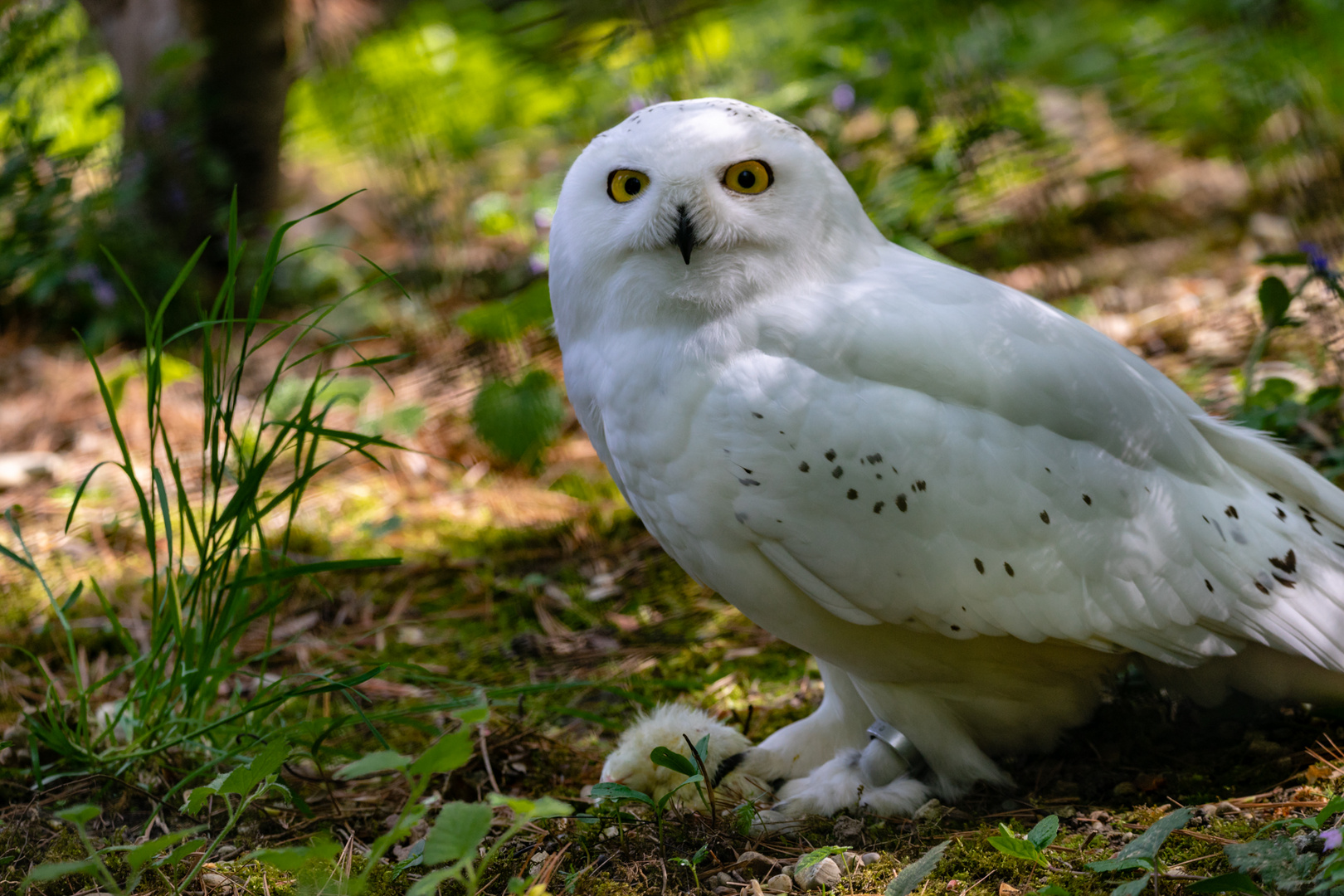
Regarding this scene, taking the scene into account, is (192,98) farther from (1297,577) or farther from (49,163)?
(1297,577)

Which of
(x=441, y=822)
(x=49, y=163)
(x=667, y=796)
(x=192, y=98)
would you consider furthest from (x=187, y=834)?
(x=192, y=98)

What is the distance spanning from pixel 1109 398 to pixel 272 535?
2915 millimetres

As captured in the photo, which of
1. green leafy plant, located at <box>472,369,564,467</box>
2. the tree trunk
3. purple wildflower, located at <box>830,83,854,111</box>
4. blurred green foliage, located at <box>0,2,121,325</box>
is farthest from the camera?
the tree trunk

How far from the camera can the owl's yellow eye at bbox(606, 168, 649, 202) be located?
2070mm

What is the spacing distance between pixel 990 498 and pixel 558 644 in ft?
4.99

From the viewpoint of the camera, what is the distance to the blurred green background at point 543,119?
10.8ft

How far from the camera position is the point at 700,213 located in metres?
1.99

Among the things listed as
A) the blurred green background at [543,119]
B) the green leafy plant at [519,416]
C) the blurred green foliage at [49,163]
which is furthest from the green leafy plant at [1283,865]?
the blurred green foliage at [49,163]

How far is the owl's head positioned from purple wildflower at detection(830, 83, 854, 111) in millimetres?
2421

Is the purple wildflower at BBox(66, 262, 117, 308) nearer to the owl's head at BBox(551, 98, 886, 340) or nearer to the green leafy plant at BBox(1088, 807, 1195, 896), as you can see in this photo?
the owl's head at BBox(551, 98, 886, 340)

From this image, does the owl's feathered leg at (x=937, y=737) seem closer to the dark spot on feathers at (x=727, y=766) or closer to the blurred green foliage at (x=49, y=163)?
the dark spot on feathers at (x=727, y=766)

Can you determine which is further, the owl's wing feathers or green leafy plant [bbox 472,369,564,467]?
green leafy plant [bbox 472,369,564,467]

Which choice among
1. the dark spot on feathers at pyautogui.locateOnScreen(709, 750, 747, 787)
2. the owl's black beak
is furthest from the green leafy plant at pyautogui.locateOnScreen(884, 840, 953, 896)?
the owl's black beak

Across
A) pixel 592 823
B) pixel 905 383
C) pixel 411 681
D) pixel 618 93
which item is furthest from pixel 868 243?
pixel 618 93
